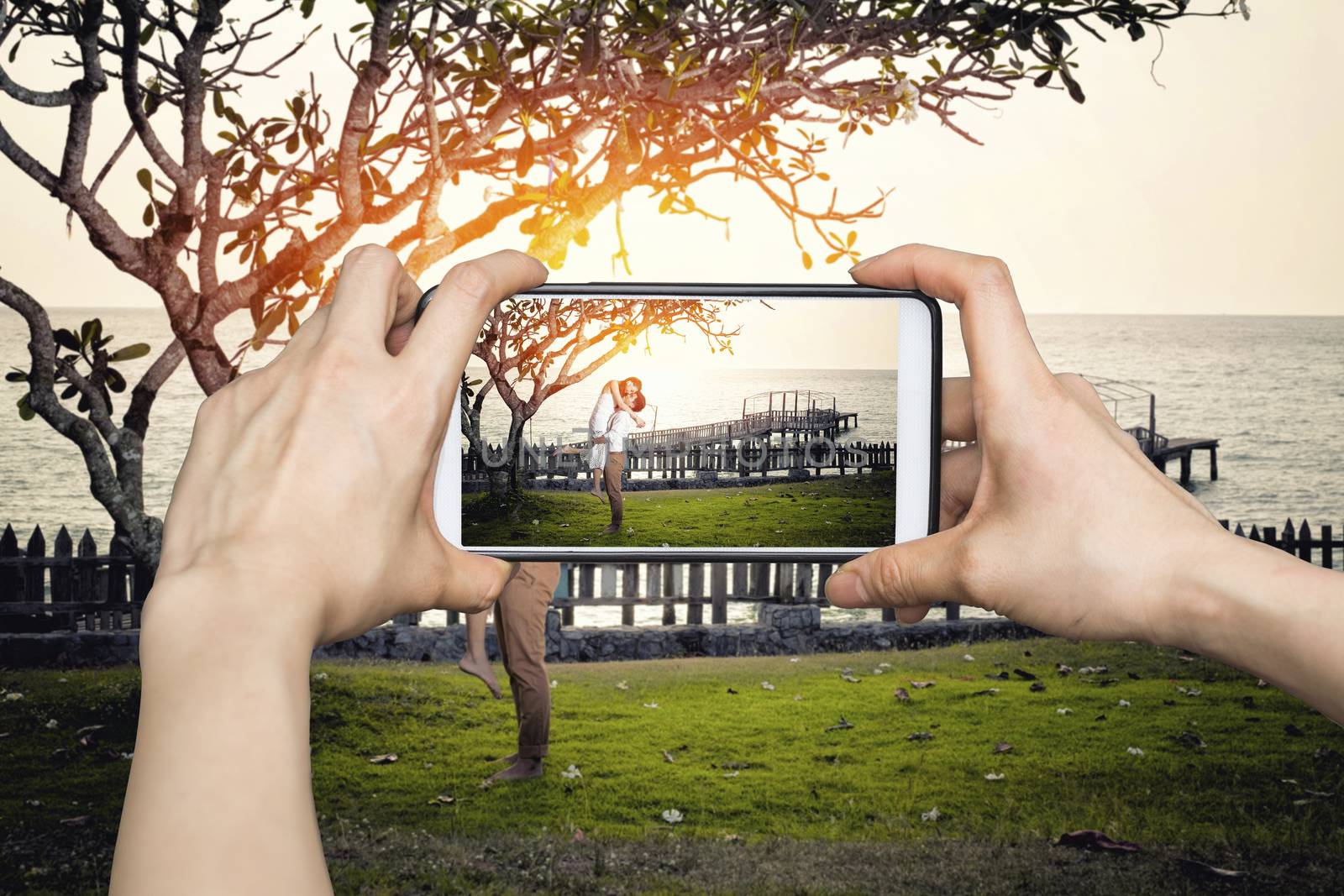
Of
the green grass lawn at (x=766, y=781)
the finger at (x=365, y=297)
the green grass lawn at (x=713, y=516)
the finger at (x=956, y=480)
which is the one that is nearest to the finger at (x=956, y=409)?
the finger at (x=956, y=480)

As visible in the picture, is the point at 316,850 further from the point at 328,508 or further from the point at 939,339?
the point at 939,339

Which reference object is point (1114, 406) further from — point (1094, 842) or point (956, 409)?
point (956, 409)

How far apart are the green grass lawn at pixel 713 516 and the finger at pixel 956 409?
0.14 m

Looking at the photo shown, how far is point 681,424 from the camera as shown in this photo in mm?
1731

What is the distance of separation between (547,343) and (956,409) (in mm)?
740

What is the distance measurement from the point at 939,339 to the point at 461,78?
331 centimetres

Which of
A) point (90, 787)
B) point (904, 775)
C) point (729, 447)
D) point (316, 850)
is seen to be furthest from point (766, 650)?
point (316, 850)

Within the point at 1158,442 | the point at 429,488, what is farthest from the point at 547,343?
the point at 1158,442

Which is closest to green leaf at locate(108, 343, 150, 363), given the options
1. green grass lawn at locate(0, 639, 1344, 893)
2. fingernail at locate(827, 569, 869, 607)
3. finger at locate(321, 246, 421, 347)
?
green grass lawn at locate(0, 639, 1344, 893)

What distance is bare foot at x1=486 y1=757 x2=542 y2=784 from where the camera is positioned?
473 centimetres

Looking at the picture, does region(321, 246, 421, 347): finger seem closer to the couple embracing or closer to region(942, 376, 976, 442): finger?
the couple embracing

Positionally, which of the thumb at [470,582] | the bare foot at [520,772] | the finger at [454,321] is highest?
the finger at [454,321]

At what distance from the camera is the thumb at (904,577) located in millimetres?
1279

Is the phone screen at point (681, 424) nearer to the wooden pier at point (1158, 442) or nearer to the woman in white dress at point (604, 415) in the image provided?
the woman in white dress at point (604, 415)
